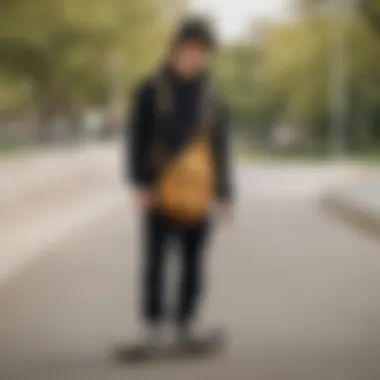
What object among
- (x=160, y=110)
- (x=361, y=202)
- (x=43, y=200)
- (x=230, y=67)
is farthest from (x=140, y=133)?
(x=361, y=202)

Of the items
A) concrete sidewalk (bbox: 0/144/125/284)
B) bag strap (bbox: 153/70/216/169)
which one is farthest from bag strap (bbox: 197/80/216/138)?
concrete sidewalk (bbox: 0/144/125/284)

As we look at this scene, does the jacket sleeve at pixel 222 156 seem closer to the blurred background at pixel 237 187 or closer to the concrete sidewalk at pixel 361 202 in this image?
the blurred background at pixel 237 187

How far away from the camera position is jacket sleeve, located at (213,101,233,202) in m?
1.67

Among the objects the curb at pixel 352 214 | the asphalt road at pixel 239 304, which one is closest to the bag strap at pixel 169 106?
the asphalt road at pixel 239 304

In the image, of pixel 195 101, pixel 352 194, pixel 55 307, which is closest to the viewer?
pixel 195 101

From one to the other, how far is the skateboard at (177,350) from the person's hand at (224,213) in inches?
7.0

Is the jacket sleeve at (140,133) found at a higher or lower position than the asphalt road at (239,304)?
higher

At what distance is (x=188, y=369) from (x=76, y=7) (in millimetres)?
630

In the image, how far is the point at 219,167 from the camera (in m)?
1.69

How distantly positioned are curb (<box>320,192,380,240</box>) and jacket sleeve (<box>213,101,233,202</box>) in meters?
0.23

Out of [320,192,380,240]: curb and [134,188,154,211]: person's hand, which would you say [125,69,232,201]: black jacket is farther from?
[320,192,380,240]: curb

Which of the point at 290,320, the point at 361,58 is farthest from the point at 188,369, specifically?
the point at 361,58

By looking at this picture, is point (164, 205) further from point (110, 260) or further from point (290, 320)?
point (290, 320)

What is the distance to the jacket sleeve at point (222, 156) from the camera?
5.49 feet
